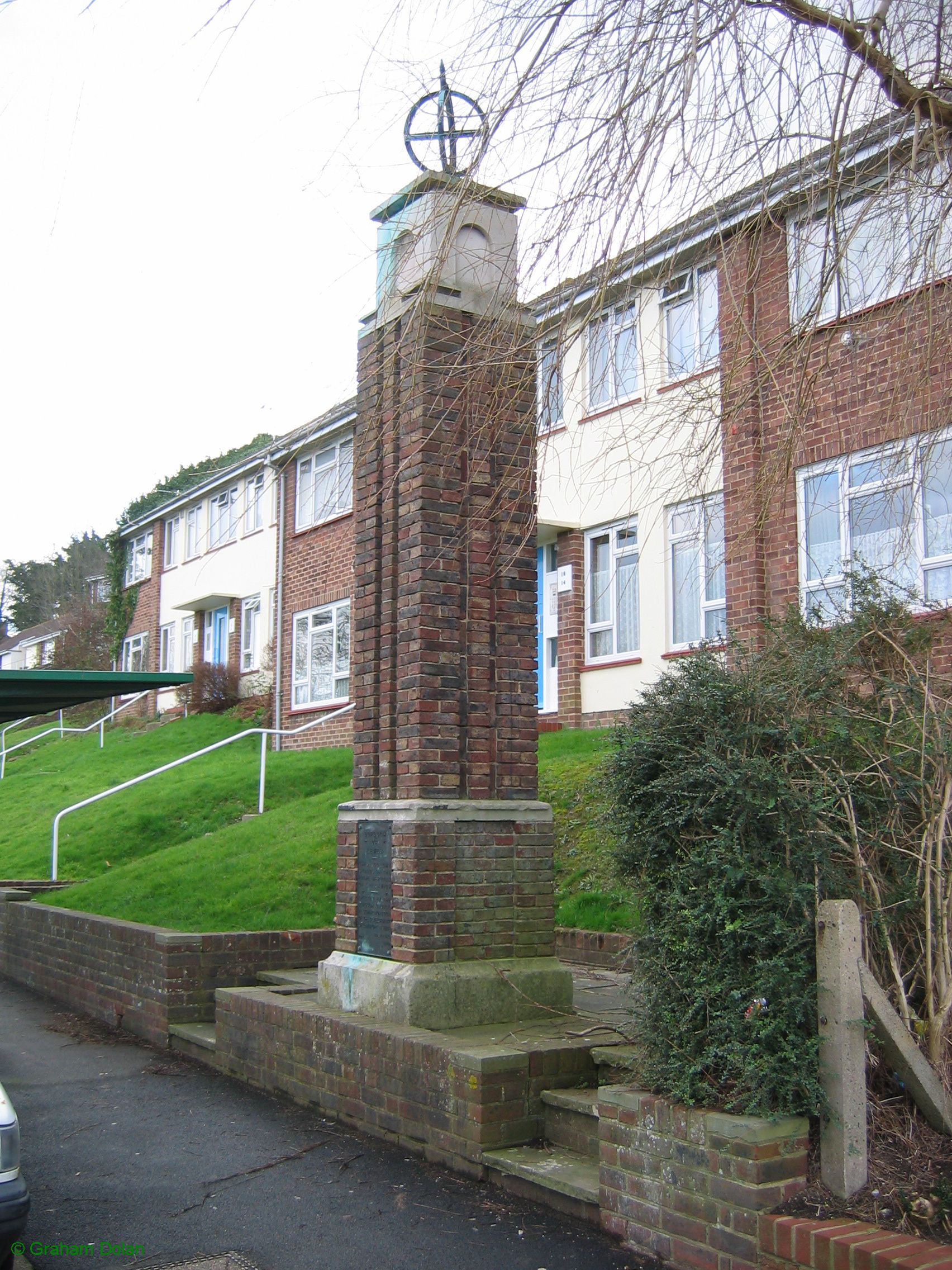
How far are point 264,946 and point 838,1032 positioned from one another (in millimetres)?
6101

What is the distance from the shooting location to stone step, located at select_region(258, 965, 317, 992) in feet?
28.9

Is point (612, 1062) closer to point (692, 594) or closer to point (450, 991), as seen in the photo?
point (450, 991)

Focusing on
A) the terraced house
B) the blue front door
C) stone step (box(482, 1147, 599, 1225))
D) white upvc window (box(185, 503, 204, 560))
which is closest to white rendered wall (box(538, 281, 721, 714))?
the terraced house

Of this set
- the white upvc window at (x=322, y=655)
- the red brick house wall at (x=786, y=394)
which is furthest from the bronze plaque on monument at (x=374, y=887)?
the white upvc window at (x=322, y=655)

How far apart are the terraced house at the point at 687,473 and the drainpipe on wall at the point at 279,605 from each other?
0.06 metres

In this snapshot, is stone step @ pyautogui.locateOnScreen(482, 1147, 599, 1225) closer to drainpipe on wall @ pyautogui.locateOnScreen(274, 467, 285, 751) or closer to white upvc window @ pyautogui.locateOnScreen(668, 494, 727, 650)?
white upvc window @ pyautogui.locateOnScreen(668, 494, 727, 650)

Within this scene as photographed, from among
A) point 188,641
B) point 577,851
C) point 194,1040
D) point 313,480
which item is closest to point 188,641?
point 188,641

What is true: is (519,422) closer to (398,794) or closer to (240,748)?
(398,794)

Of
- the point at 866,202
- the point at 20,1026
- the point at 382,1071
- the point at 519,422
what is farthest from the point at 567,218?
the point at 20,1026

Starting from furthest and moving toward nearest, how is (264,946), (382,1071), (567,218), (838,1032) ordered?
(264,946) < (382,1071) < (567,218) < (838,1032)

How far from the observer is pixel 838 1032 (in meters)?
4.51

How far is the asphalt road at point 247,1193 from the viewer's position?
5.01 meters

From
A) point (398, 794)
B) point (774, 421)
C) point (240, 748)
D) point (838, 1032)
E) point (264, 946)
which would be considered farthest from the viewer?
point (240, 748)

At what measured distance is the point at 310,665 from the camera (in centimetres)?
2383
